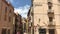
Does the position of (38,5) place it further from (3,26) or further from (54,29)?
(3,26)

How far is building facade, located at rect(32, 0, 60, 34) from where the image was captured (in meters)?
27.3

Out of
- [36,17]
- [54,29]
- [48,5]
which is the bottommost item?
[54,29]

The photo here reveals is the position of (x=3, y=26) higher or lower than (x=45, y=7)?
lower

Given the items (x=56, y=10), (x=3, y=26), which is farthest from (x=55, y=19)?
(x=3, y=26)

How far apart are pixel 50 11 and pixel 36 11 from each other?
2.31m

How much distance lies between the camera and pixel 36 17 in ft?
90.8

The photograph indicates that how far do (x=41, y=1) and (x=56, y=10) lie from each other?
291 centimetres

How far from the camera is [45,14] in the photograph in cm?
2778

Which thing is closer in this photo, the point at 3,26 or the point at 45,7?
the point at 3,26

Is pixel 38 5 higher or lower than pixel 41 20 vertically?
higher

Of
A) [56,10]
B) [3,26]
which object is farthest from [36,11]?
[3,26]

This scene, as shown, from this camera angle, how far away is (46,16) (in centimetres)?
2772

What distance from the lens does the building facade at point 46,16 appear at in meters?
27.3

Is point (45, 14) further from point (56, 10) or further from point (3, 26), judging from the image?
point (3, 26)
